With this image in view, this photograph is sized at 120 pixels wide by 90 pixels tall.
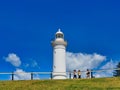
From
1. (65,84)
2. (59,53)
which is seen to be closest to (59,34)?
(59,53)

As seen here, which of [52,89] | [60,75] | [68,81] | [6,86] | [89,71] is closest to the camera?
[52,89]

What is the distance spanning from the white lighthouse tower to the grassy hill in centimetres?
1152

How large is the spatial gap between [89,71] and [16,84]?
10.9m

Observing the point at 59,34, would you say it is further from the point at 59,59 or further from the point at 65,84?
the point at 65,84

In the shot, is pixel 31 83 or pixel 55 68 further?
pixel 55 68

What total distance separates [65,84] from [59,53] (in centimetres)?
1530

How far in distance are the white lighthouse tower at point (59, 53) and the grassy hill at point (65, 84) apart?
37.8ft

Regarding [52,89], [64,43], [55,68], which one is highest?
[64,43]

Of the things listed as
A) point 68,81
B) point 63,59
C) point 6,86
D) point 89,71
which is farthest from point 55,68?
point 6,86

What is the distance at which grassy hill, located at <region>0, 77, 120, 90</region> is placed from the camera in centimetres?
3547

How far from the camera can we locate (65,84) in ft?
124

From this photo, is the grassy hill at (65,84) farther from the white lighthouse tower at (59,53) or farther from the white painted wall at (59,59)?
the white painted wall at (59,59)

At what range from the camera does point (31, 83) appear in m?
39.2

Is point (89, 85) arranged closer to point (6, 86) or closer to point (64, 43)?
point (6, 86)
